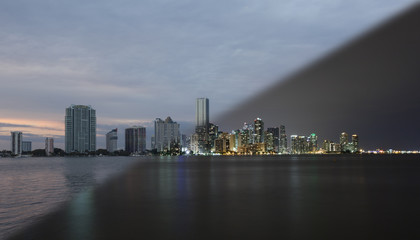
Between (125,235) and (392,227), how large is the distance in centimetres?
1357

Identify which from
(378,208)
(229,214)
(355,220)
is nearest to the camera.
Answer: (355,220)

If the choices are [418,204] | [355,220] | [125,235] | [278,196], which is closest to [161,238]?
[125,235]

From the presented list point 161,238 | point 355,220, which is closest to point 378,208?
point 355,220

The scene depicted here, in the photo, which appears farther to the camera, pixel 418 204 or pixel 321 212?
pixel 418 204

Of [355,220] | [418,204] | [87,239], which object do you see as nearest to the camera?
[87,239]

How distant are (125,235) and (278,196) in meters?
19.0

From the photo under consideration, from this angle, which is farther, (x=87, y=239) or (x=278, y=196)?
(x=278, y=196)

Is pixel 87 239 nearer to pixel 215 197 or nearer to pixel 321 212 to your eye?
pixel 321 212

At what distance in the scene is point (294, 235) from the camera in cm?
1709

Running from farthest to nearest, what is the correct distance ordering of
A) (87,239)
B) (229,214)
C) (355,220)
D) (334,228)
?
(229,214) < (355,220) < (334,228) < (87,239)

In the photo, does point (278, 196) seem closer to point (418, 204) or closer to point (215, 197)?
point (215, 197)

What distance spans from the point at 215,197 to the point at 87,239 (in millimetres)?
16901

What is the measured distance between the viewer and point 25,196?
106 ft

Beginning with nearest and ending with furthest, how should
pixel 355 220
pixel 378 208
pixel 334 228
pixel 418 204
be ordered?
1. pixel 334 228
2. pixel 355 220
3. pixel 378 208
4. pixel 418 204
